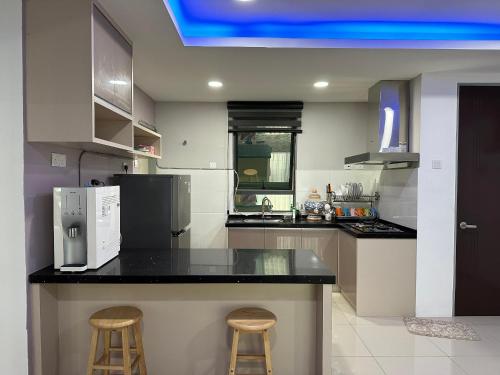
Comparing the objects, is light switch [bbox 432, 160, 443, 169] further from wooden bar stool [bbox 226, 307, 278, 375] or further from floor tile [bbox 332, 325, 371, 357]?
wooden bar stool [bbox 226, 307, 278, 375]

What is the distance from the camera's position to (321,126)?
466cm

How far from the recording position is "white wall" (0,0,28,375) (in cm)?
180

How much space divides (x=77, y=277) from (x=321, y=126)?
3.67 m

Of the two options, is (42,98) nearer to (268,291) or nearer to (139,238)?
(139,238)

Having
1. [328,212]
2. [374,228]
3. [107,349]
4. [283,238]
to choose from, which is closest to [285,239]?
[283,238]

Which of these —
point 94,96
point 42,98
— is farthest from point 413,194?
point 42,98

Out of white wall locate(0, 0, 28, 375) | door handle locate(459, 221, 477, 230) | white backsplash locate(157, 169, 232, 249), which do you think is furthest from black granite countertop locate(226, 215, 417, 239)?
white wall locate(0, 0, 28, 375)

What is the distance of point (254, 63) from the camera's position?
9.93ft

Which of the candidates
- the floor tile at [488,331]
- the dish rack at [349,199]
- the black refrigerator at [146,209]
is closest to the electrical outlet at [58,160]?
the black refrigerator at [146,209]

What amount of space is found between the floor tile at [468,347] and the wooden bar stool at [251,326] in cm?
178

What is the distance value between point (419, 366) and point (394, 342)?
358 mm

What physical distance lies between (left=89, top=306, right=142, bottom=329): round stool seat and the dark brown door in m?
3.14

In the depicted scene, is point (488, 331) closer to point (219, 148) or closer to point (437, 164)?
point (437, 164)

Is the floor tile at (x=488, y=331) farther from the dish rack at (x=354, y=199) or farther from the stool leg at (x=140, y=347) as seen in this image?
the stool leg at (x=140, y=347)
